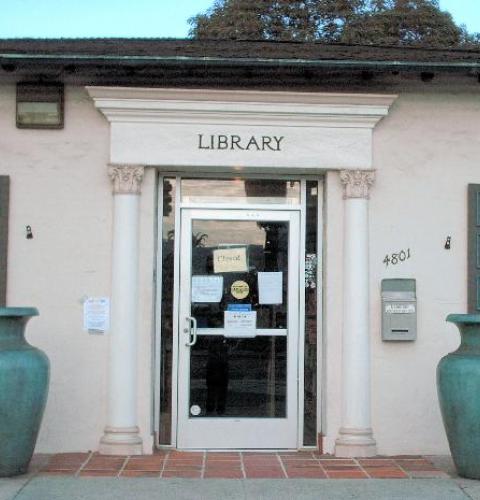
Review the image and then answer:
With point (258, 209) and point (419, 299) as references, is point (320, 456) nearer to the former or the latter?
point (419, 299)

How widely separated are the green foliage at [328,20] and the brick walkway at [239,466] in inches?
732

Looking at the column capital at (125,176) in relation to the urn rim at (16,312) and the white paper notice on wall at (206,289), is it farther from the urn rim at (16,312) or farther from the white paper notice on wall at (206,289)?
the urn rim at (16,312)

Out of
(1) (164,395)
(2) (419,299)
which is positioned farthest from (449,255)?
(1) (164,395)

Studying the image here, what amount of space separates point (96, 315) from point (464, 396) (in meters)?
3.05

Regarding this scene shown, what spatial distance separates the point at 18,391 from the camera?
19.4 feet

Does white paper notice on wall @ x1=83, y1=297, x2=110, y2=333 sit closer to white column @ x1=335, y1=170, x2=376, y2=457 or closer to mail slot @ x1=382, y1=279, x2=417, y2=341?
white column @ x1=335, y1=170, x2=376, y2=457

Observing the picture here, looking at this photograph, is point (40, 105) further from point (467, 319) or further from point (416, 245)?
point (467, 319)

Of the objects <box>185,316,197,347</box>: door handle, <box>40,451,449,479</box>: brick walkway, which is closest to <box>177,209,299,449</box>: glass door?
<box>185,316,197,347</box>: door handle

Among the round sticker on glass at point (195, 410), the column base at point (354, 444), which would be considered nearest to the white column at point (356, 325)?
the column base at point (354, 444)

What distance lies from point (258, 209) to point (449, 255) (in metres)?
1.70

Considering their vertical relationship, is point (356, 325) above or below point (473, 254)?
below

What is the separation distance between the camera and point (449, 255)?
7238 mm

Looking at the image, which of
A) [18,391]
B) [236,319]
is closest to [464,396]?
[236,319]

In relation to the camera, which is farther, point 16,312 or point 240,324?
point 240,324
